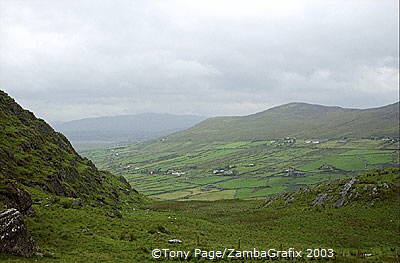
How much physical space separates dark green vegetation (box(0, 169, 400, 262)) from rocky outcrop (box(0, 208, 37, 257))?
80cm

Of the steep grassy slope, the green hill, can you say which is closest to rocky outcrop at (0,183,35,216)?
the green hill

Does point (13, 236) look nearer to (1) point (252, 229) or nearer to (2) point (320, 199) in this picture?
(1) point (252, 229)

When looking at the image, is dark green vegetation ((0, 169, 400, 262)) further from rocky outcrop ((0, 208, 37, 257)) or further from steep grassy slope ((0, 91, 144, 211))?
steep grassy slope ((0, 91, 144, 211))

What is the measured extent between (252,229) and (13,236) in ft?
117

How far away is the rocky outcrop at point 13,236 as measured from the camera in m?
22.3

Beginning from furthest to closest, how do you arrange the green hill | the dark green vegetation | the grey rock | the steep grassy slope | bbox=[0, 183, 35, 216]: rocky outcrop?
the grey rock, the steep grassy slope, the dark green vegetation, the green hill, bbox=[0, 183, 35, 216]: rocky outcrop

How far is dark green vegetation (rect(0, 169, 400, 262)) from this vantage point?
28.8m

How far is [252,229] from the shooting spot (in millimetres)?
49500

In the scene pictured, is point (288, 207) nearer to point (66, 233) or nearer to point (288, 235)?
point (288, 235)

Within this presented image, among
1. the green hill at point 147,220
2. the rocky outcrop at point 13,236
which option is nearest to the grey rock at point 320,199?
the green hill at point 147,220

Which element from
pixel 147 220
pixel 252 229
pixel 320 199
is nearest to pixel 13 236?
pixel 147 220

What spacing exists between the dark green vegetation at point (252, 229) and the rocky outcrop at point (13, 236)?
80 centimetres

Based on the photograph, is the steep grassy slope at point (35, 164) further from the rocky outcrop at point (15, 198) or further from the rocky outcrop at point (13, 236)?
the rocky outcrop at point (13, 236)

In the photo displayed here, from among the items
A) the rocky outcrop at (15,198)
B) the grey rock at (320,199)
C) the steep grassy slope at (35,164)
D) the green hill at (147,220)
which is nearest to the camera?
the rocky outcrop at (15,198)
